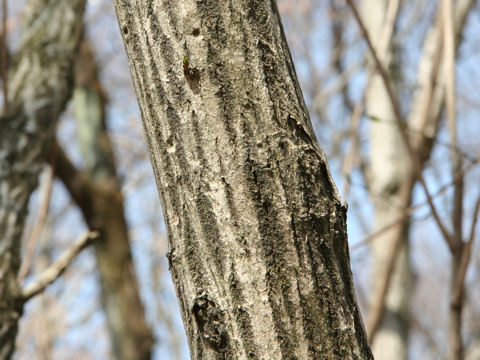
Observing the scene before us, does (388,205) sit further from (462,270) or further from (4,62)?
(4,62)

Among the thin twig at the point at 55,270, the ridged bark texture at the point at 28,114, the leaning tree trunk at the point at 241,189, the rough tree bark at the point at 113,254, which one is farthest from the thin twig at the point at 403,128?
the rough tree bark at the point at 113,254

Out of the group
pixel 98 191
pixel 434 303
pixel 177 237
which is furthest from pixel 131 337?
pixel 434 303

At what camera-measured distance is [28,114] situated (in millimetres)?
1942

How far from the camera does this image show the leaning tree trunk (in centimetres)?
61

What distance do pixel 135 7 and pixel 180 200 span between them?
253 mm

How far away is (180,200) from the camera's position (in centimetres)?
65

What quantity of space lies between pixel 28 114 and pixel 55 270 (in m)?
0.58

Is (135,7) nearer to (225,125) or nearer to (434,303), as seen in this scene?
(225,125)

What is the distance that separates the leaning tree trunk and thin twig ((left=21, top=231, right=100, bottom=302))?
1192 millimetres

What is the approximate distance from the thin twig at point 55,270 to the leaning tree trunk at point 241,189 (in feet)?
3.91

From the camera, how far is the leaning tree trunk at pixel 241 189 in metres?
0.61

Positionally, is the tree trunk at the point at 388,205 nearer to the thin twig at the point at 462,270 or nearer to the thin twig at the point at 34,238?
the thin twig at the point at 462,270

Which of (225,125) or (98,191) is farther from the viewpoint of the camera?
(98,191)

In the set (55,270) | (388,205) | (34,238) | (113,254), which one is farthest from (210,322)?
(113,254)
